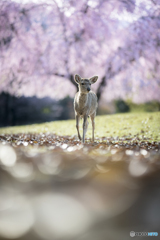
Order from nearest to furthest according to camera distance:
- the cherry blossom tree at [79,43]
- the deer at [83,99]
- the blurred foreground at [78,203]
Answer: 1. the blurred foreground at [78,203]
2. the deer at [83,99]
3. the cherry blossom tree at [79,43]

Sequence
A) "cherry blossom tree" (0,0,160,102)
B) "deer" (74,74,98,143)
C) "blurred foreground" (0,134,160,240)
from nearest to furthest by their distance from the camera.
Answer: "blurred foreground" (0,134,160,240)
"deer" (74,74,98,143)
"cherry blossom tree" (0,0,160,102)

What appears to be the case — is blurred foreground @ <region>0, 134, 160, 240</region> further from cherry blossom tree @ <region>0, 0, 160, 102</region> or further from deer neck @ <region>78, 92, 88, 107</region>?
cherry blossom tree @ <region>0, 0, 160, 102</region>

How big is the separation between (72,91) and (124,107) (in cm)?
195

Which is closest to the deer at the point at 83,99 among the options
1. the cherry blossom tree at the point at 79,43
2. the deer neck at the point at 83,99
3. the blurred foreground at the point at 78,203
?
the deer neck at the point at 83,99

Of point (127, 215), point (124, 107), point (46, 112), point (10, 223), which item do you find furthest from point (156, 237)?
point (46, 112)

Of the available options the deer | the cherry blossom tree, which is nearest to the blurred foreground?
the deer

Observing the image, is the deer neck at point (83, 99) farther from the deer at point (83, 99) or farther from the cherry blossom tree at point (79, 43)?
the cherry blossom tree at point (79, 43)

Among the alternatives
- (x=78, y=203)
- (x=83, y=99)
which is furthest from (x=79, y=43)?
(x=78, y=203)

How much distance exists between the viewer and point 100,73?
634cm

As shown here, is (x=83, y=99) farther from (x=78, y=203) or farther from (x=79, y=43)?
(x=79, y=43)

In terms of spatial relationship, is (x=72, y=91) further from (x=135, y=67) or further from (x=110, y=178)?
(x=110, y=178)

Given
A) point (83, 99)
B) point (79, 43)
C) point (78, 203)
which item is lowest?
point (78, 203)

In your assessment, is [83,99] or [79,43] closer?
[83,99]

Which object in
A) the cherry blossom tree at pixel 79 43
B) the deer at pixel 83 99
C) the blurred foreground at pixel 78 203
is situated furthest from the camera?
the cherry blossom tree at pixel 79 43
